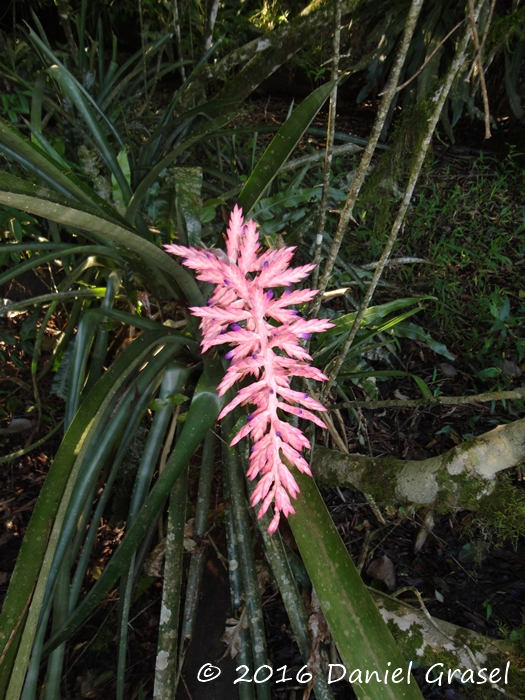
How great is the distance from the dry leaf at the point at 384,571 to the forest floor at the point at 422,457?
23mm

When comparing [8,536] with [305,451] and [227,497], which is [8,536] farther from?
[305,451]

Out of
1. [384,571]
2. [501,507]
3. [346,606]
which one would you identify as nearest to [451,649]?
[384,571]

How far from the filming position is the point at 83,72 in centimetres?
214

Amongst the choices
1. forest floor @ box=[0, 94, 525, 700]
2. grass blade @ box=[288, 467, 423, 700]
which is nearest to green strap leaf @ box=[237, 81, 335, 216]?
grass blade @ box=[288, 467, 423, 700]

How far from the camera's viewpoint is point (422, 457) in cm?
180

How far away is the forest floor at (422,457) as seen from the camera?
56.4 inches

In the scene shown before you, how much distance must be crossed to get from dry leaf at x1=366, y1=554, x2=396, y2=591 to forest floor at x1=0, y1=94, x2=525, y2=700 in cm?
2

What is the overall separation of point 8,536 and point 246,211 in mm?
1454

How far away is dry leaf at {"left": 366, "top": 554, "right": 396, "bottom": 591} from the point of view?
1.53 m

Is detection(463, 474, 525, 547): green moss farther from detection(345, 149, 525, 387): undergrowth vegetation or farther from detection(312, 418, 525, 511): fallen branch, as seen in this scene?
detection(345, 149, 525, 387): undergrowth vegetation

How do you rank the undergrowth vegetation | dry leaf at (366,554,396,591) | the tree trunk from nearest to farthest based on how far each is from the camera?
the tree trunk < dry leaf at (366,554,396,591) < the undergrowth vegetation

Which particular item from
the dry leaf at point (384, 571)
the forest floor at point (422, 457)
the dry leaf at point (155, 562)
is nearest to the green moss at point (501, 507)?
the forest floor at point (422, 457)

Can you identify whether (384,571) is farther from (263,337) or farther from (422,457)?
(263,337)

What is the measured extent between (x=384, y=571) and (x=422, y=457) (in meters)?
0.47
